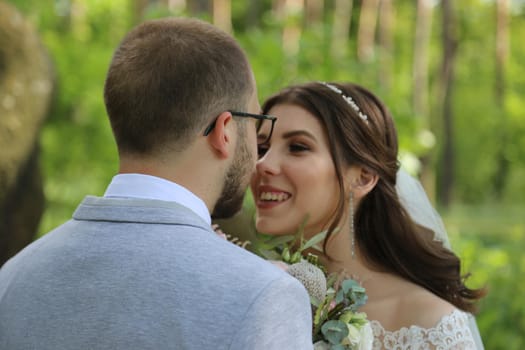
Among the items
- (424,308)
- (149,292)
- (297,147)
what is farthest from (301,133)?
(149,292)

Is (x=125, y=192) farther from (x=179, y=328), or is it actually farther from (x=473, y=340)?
(x=473, y=340)

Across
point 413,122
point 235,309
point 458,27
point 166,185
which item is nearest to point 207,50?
point 166,185

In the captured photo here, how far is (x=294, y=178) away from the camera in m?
3.07

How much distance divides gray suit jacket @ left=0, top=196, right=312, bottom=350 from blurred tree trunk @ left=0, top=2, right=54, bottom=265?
506 centimetres

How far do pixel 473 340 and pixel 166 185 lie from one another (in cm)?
185

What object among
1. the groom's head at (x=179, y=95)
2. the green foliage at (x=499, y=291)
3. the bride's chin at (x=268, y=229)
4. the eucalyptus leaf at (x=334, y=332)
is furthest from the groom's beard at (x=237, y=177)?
the green foliage at (x=499, y=291)

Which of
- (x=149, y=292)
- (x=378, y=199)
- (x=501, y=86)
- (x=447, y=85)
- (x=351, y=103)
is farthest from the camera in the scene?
(x=501, y=86)

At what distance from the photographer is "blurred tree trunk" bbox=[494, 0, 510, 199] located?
33.8 meters

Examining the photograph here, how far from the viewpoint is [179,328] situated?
1557 millimetres

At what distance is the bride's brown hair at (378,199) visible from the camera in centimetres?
320

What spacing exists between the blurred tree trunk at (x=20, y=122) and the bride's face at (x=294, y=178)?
3992 millimetres

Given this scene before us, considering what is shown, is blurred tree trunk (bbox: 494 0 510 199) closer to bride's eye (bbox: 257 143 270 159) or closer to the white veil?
the white veil

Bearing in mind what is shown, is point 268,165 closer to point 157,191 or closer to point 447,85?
point 157,191

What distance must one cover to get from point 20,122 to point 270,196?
13.7ft
